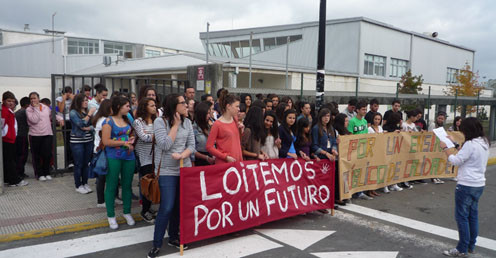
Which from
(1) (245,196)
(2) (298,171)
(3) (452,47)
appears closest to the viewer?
(1) (245,196)

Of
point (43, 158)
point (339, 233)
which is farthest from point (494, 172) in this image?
point (43, 158)

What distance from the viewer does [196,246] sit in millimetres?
4695

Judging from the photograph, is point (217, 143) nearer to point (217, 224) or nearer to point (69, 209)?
point (217, 224)

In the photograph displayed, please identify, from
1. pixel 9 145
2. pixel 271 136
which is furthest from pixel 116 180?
pixel 9 145

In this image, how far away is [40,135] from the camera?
24.2 ft

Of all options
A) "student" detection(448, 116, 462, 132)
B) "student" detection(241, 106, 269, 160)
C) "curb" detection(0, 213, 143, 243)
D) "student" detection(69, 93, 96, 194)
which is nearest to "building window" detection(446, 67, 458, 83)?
"student" detection(448, 116, 462, 132)

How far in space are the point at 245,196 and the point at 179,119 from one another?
4.70 ft

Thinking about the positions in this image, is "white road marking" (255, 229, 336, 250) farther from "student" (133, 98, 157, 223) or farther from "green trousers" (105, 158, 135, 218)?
"green trousers" (105, 158, 135, 218)

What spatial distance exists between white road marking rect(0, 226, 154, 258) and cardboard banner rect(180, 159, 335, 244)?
0.93 meters

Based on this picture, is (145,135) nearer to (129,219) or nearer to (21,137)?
(129,219)

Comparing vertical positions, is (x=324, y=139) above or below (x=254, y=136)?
below

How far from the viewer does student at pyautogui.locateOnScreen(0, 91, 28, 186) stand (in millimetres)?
7016

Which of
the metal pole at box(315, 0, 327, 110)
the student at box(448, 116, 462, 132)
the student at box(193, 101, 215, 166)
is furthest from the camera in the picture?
the student at box(448, 116, 462, 132)

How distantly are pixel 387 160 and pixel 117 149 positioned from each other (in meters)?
5.34
